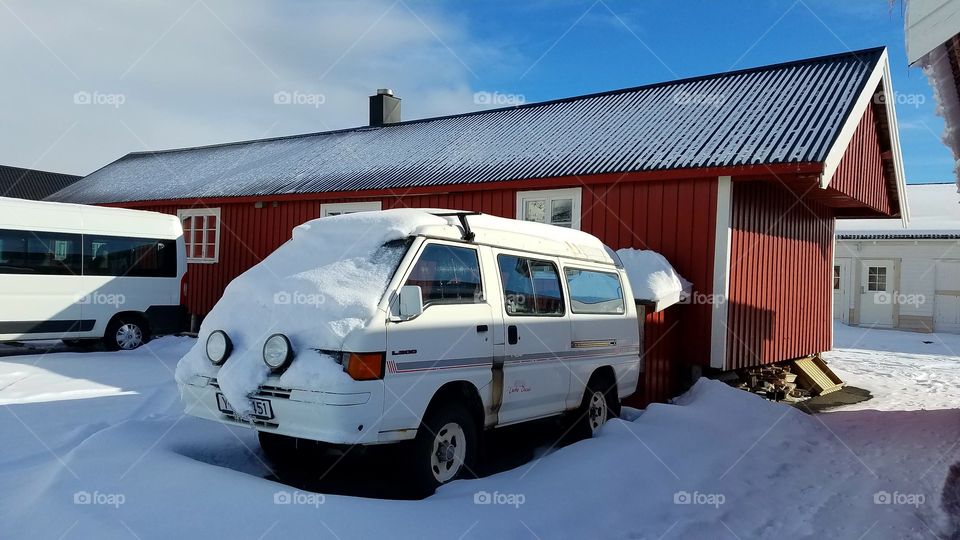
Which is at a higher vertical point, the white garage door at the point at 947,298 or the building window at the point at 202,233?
the building window at the point at 202,233

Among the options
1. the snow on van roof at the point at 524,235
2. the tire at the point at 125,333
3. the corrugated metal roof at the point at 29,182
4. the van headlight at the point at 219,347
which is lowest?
the tire at the point at 125,333

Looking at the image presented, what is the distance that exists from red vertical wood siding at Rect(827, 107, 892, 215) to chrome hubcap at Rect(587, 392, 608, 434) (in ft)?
21.0

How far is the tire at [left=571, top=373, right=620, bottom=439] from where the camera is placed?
7.12 meters

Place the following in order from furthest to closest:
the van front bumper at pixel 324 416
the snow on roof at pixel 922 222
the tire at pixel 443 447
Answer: the snow on roof at pixel 922 222
the tire at pixel 443 447
the van front bumper at pixel 324 416

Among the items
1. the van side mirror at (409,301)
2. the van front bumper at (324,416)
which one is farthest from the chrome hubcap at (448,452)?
the van side mirror at (409,301)

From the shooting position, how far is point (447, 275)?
556 cm

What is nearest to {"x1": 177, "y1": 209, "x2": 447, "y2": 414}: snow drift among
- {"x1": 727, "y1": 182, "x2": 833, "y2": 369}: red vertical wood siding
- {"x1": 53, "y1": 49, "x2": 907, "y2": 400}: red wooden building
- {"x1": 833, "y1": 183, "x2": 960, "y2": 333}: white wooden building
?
{"x1": 53, "y1": 49, "x2": 907, "y2": 400}: red wooden building

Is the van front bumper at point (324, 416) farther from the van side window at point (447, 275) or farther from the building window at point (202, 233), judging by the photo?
the building window at point (202, 233)

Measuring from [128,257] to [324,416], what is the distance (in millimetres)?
9114

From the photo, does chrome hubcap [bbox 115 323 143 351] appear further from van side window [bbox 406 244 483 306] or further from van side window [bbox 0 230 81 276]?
van side window [bbox 406 244 483 306]

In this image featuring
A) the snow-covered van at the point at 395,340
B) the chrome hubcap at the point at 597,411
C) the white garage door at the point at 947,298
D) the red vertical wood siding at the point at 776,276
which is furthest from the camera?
the white garage door at the point at 947,298

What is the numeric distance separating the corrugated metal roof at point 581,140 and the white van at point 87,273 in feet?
12.3

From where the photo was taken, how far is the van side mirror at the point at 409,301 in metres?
4.99

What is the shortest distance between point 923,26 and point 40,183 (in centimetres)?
4217
